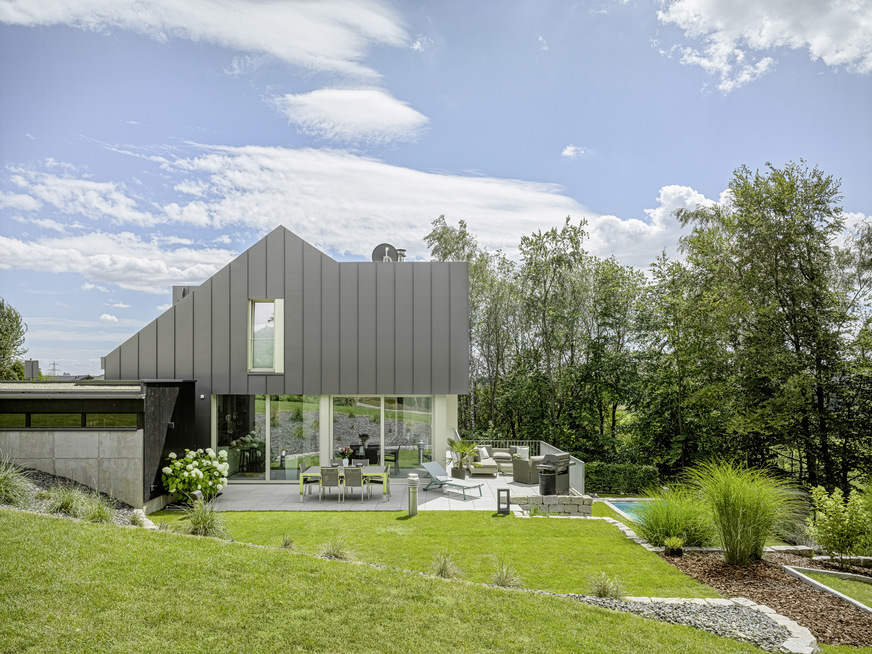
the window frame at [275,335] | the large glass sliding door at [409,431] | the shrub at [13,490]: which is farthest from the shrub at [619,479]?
the shrub at [13,490]

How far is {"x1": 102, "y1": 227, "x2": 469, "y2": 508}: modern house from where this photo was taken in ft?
43.9

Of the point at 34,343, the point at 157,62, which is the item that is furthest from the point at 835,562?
the point at 34,343

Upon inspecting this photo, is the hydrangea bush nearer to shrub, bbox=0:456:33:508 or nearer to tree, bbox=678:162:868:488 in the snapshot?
shrub, bbox=0:456:33:508

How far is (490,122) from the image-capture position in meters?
16.1

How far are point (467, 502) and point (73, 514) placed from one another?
285 inches

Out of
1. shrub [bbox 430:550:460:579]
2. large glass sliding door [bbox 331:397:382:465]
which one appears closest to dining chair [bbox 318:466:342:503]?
large glass sliding door [bbox 331:397:382:465]

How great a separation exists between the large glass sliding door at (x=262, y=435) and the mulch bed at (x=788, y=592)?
30.3 ft

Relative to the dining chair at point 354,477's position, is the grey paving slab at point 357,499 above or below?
below

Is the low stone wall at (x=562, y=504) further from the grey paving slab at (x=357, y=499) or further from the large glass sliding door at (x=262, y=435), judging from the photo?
the large glass sliding door at (x=262, y=435)

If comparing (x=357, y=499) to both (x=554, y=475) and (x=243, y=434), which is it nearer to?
(x=243, y=434)

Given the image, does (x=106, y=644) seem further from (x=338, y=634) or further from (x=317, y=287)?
(x=317, y=287)

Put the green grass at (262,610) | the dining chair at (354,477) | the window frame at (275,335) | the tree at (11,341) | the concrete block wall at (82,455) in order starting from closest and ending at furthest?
the green grass at (262,610) < the concrete block wall at (82,455) < the dining chair at (354,477) < the window frame at (275,335) < the tree at (11,341)

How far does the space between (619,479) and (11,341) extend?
2949 cm

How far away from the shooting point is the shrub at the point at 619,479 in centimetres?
1599
